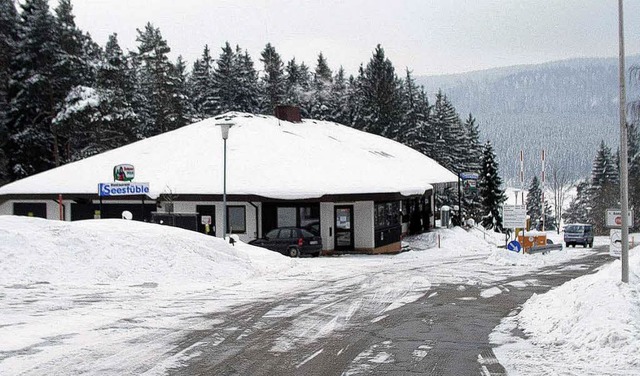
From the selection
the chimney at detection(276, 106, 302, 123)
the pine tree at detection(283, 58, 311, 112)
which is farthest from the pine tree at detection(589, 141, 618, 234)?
the chimney at detection(276, 106, 302, 123)

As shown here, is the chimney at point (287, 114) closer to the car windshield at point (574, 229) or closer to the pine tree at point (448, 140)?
the car windshield at point (574, 229)

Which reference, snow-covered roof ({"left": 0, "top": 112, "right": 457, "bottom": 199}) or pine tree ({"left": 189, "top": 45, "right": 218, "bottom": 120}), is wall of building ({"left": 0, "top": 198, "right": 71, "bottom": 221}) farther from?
pine tree ({"left": 189, "top": 45, "right": 218, "bottom": 120})

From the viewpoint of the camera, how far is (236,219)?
33.4 m

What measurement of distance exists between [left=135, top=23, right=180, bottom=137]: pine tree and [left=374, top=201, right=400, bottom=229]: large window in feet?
114

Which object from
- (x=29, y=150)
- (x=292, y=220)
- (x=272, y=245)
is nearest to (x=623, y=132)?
(x=272, y=245)

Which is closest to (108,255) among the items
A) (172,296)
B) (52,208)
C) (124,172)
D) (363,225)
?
(172,296)

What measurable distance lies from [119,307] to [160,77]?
64.4 metres

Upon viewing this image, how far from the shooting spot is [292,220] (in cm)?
3328

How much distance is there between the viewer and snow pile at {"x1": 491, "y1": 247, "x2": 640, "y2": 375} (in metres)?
8.95

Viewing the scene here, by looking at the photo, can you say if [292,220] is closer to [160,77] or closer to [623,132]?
[623,132]

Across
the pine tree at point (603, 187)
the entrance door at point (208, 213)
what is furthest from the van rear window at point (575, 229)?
the pine tree at point (603, 187)

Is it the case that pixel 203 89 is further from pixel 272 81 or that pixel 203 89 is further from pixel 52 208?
pixel 52 208

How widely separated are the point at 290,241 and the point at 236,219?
4.23 metres

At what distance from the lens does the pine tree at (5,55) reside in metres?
49.7
